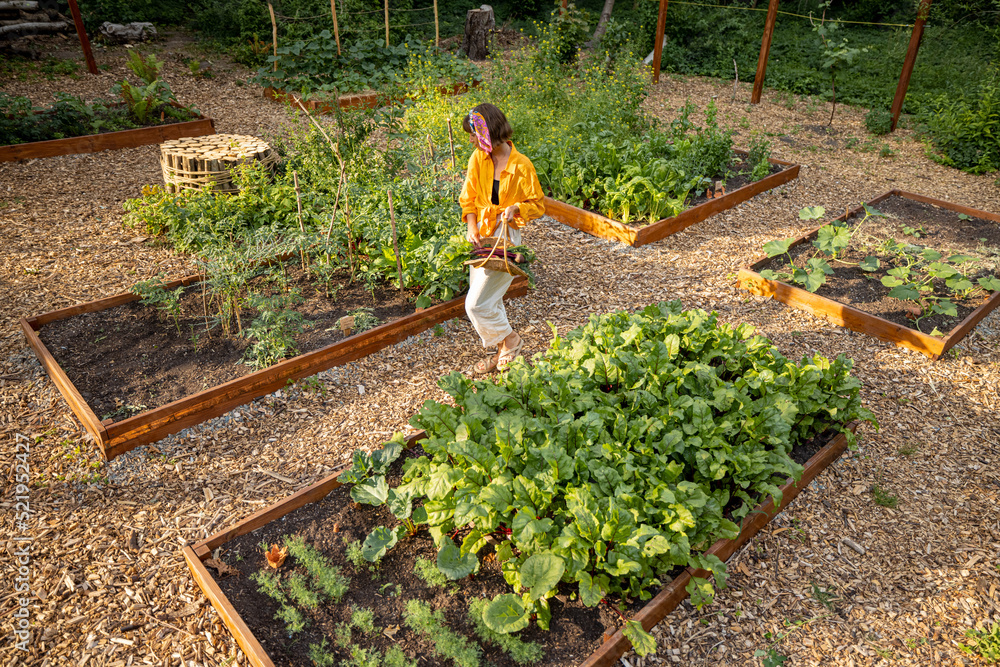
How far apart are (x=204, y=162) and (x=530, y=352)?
12.8ft

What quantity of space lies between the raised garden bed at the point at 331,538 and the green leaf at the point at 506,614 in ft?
0.48

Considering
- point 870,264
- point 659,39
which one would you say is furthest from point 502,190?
point 659,39

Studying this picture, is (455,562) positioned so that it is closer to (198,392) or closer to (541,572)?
(541,572)

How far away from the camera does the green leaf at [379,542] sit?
2793 mm

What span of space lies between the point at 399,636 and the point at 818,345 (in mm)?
3804

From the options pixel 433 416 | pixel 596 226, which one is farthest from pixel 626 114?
pixel 433 416

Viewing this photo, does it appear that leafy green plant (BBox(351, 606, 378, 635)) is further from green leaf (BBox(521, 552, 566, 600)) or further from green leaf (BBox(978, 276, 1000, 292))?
green leaf (BBox(978, 276, 1000, 292))

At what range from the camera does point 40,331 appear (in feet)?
14.4

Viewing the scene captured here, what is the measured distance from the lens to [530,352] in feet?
15.1

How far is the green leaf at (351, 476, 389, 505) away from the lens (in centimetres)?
301

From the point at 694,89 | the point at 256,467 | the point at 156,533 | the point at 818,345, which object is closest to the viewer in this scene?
Answer: the point at 156,533

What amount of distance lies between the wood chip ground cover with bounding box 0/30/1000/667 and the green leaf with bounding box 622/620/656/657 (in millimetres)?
249

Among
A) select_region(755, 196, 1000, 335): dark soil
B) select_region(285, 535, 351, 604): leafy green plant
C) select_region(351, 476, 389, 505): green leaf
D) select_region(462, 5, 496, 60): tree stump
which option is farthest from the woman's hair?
select_region(462, 5, 496, 60): tree stump

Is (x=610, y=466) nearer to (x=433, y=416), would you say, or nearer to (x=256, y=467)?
(x=433, y=416)
